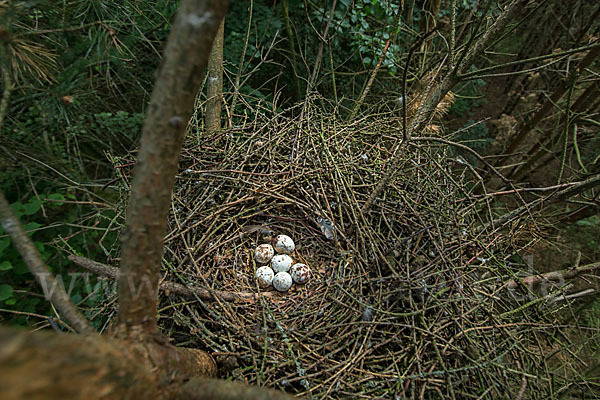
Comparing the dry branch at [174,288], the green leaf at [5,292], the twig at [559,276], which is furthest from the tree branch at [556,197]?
the green leaf at [5,292]

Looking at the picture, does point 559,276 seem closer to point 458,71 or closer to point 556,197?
point 556,197

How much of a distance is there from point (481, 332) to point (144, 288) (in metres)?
1.31

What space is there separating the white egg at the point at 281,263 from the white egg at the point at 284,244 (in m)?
0.06

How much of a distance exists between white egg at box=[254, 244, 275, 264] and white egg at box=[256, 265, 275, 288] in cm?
7

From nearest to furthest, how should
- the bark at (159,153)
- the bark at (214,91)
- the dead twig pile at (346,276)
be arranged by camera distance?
1. the bark at (159,153)
2. the dead twig pile at (346,276)
3. the bark at (214,91)

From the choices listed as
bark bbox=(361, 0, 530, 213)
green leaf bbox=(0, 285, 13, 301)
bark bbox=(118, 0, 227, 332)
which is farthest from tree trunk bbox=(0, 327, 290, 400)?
green leaf bbox=(0, 285, 13, 301)

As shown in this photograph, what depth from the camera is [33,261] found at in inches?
29.2

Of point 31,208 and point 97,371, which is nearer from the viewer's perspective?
point 97,371

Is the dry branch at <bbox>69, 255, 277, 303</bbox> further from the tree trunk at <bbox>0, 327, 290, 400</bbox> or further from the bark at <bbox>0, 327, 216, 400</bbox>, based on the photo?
the bark at <bbox>0, 327, 216, 400</bbox>

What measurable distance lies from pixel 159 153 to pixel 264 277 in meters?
1.11

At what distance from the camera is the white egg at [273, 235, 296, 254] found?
1.80 metres

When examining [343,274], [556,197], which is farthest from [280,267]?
[556,197]

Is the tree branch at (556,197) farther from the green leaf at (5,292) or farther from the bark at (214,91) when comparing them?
the green leaf at (5,292)

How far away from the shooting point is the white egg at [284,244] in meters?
1.80
